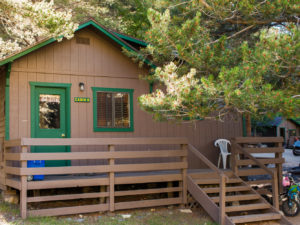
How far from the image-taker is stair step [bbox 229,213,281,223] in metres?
7.03

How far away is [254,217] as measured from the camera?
7.21 m

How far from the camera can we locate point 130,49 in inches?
355

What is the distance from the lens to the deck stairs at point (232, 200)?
7.10m

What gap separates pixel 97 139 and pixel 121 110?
2151 mm

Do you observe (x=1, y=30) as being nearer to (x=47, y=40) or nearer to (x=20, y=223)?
(x=47, y=40)

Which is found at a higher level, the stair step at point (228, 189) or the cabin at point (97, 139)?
the cabin at point (97, 139)

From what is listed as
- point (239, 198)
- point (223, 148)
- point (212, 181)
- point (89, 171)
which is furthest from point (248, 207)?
point (89, 171)

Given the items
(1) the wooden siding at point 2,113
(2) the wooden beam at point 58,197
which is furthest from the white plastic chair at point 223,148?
(1) the wooden siding at point 2,113

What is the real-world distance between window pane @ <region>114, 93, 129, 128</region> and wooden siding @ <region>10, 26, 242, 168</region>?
214 millimetres

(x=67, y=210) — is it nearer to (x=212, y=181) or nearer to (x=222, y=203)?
(x=222, y=203)

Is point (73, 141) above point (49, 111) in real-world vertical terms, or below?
below

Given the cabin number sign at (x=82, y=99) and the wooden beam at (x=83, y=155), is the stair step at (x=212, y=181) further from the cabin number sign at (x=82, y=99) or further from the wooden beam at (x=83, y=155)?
the cabin number sign at (x=82, y=99)

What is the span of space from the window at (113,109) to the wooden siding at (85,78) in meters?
0.13

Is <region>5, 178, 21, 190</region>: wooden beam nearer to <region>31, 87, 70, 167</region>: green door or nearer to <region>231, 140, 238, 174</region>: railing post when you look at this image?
<region>31, 87, 70, 167</region>: green door
